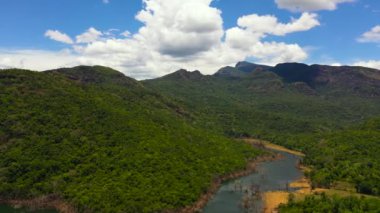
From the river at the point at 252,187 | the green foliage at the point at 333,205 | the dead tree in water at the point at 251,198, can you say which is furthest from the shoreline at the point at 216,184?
the green foliage at the point at 333,205

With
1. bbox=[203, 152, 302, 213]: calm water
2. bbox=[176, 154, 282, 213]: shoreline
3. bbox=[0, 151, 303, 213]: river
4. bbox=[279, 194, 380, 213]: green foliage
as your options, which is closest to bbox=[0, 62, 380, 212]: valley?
bbox=[279, 194, 380, 213]: green foliage

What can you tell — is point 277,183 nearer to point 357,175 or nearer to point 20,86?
point 357,175

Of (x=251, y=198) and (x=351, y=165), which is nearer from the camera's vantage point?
(x=251, y=198)

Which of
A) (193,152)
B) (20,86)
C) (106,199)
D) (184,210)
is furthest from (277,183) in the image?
(20,86)

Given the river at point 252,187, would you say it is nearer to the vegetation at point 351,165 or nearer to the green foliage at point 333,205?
the vegetation at point 351,165

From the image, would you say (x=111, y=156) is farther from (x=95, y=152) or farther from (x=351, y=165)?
(x=351, y=165)

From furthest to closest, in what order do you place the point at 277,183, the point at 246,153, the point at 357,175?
1. the point at 246,153
2. the point at 277,183
3. the point at 357,175

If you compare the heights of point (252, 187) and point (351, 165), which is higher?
point (351, 165)

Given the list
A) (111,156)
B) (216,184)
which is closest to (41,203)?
(111,156)
